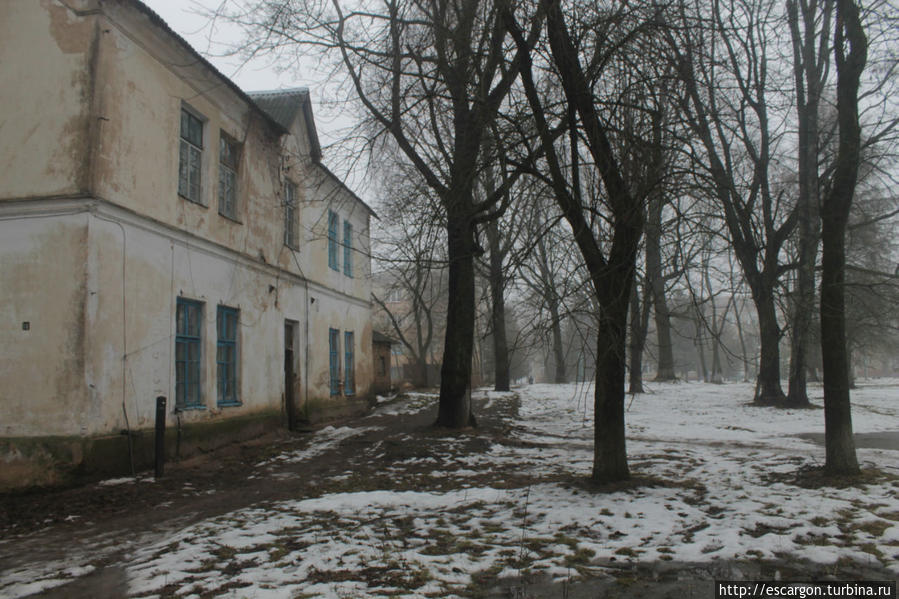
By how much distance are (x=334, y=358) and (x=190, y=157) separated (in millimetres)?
8345

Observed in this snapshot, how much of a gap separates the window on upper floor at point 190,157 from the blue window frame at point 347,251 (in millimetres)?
7919

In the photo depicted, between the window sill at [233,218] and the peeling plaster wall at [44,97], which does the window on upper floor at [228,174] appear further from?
the peeling plaster wall at [44,97]

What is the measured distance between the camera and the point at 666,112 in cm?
668

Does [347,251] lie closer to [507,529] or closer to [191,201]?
[191,201]

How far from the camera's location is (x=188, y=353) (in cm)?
1066

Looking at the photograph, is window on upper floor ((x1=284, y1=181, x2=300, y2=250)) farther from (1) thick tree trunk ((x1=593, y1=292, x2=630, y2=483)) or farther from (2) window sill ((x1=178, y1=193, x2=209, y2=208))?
(1) thick tree trunk ((x1=593, y1=292, x2=630, y2=483))

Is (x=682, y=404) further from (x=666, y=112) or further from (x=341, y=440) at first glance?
(x=666, y=112)

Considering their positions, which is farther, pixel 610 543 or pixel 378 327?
pixel 378 327

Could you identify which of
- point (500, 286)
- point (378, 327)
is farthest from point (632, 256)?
point (378, 327)

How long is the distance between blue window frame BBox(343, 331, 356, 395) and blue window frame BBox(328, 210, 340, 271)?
2330 millimetres

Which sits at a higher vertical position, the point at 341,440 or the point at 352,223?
the point at 352,223

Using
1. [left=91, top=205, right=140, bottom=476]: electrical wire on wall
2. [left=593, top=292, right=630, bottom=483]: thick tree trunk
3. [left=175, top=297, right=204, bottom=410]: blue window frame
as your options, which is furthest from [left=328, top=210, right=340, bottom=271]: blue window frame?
[left=593, top=292, right=630, bottom=483]: thick tree trunk

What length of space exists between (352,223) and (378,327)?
1355 inches

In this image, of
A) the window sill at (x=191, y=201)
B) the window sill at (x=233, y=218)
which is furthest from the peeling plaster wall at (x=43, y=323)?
the window sill at (x=233, y=218)
